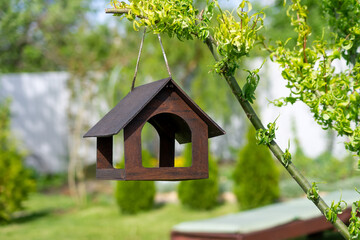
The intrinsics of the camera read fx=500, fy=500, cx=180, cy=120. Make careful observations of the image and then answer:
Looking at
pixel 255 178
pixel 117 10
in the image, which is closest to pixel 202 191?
pixel 255 178

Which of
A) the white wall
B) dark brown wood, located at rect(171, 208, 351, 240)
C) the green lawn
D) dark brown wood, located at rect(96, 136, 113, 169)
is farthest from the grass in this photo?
dark brown wood, located at rect(96, 136, 113, 169)

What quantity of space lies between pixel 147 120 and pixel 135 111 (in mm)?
125

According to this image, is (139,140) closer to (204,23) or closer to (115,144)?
(204,23)

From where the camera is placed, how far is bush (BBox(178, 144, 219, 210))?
820 centimetres

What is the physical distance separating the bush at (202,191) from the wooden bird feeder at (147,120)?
600 centimetres

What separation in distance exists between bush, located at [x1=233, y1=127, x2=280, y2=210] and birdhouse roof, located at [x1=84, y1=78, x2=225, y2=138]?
18.6 ft

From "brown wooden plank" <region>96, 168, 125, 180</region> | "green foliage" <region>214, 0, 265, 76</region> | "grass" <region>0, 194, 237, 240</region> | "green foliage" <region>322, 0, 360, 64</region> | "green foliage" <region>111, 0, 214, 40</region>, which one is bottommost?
"grass" <region>0, 194, 237, 240</region>

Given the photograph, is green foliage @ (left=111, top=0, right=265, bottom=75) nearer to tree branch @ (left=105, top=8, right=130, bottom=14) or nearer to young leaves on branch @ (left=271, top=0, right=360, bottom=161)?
tree branch @ (left=105, top=8, right=130, bottom=14)

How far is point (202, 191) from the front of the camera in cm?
821

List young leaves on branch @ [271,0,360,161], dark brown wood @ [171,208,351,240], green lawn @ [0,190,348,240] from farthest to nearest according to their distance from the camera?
green lawn @ [0,190,348,240] < dark brown wood @ [171,208,351,240] < young leaves on branch @ [271,0,360,161]

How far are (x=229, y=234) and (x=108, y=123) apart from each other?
2.75m

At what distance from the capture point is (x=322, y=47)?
2287mm

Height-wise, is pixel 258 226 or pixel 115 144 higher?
pixel 115 144

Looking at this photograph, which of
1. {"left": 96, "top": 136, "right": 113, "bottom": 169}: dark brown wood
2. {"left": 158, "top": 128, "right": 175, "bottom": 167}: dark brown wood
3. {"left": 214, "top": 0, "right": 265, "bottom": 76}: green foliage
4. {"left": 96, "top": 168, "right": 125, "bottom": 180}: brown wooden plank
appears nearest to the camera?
{"left": 214, "top": 0, "right": 265, "bottom": 76}: green foliage
